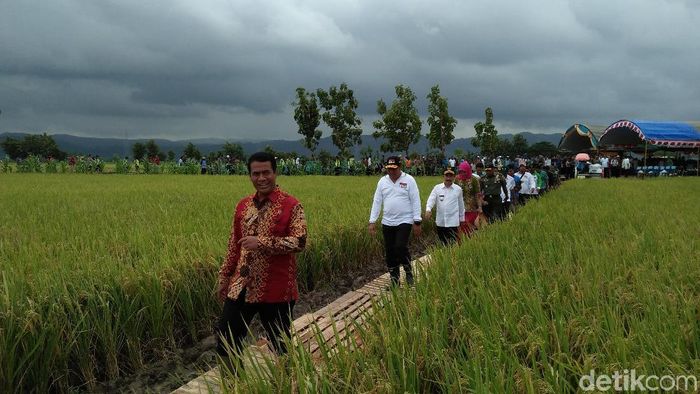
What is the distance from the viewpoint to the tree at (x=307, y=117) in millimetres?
36375

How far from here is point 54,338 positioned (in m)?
2.77

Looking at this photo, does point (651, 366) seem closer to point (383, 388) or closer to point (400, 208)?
point (383, 388)

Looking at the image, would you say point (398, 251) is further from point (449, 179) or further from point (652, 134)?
point (652, 134)

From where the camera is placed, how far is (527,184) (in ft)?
39.0

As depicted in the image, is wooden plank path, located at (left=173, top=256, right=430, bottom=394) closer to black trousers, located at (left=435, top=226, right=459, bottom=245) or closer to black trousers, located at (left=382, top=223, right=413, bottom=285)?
black trousers, located at (left=382, top=223, right=413, bottom=285)

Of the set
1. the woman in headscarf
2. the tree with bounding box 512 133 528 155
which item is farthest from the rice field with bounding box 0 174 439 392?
the tree with bounding box 512 133 528 155

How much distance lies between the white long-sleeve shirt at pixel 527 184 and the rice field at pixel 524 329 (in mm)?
7951

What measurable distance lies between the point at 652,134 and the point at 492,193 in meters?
26.4

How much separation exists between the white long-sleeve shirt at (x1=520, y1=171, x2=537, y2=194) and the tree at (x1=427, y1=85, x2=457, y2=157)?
2239cm

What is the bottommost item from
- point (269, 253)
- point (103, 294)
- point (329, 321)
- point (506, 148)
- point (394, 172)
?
point (329, 321)

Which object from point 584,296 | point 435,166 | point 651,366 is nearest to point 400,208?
point 584,296

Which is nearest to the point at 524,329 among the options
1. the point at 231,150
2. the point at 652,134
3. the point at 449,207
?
the point at 449,207

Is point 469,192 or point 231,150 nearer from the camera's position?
point 469,192

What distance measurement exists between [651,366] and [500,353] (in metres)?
0.57
